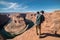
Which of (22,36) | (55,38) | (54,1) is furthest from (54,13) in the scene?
(22,36)

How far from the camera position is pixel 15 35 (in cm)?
285

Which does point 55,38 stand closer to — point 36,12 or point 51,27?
point 51,27

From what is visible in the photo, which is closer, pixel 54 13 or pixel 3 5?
pixel 54 13

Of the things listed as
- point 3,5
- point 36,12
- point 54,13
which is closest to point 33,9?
point 36,12

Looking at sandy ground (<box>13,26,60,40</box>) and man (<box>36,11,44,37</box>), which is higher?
man (<box>36,11,44,37</box>)

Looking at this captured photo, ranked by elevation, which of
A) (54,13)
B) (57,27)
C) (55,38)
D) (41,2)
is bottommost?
(55,38)

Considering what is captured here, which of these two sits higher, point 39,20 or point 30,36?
point 39,20

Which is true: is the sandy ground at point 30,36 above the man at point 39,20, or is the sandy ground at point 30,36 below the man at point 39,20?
below

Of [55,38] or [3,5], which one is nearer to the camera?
[55,38]

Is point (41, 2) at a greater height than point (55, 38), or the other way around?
point (41, 2)

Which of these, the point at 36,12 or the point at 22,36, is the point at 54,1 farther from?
the point at 22,36

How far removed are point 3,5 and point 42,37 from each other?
91 cm

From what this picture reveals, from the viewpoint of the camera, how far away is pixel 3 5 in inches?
115

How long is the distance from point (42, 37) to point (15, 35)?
0.49 meters
